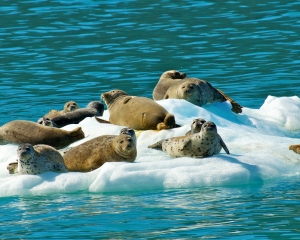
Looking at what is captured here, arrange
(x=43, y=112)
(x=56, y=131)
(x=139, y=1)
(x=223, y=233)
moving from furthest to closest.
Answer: (x=139, y=1) → (x=43, y=112) → (x=56, y=131) → (x=223, y=233)

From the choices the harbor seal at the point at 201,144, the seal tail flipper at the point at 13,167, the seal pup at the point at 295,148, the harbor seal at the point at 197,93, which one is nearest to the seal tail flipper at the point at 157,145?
the harbor seal at the point at 201,144

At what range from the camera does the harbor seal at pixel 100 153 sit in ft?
34.6

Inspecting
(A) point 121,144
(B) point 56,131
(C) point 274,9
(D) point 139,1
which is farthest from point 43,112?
(D) point 139,1

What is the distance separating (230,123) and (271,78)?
511 cm

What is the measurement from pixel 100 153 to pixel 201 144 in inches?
45.2

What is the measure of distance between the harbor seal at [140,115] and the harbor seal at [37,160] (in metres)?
1.77

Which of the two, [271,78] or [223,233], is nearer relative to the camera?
[223,233]

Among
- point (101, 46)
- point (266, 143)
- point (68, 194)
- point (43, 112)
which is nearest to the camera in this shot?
point (68, 194)

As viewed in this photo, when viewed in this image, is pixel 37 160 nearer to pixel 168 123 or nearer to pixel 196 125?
pixel 196 125

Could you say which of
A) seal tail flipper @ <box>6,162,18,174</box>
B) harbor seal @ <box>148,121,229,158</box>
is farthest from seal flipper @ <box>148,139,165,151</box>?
seal tail flipper @ <box>6,162,18,174</box>

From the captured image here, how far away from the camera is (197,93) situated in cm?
1343

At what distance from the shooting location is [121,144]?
10.5 metres

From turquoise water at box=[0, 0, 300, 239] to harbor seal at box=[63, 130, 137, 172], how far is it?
32.8 inches

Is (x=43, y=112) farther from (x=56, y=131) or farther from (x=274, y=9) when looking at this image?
(x=274, y=9)
